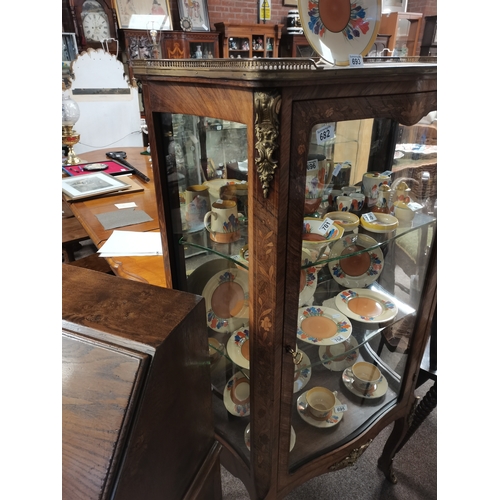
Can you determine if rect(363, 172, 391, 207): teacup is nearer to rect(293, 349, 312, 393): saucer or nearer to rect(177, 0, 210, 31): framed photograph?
rect(293, 349, 312, 393): saucer

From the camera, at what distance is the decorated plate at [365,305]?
1.03 m

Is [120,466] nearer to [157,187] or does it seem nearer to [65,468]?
[65,468]

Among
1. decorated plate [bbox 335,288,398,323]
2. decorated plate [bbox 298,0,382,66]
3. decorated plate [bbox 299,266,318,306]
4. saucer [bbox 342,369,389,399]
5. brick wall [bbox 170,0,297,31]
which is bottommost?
saucer [bbox 342,369,389,399]

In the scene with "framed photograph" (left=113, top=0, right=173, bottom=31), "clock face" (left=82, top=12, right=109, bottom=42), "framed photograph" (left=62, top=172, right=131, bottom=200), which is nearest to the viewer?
"framed photograph" (left=62, top=172, right=131, bottom=200)

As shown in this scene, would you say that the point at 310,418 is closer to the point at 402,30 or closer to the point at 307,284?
the point at 307,284

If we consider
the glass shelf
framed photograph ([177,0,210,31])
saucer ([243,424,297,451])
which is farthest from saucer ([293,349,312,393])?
framed photograph ([177,0,210,31])

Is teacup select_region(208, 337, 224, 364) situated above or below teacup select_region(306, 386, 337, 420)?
above

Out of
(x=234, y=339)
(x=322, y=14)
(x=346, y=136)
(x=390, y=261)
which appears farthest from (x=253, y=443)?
(x=322, y=14)

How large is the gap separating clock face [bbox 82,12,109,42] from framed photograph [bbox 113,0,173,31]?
5.6 inches

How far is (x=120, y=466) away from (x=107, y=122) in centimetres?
409

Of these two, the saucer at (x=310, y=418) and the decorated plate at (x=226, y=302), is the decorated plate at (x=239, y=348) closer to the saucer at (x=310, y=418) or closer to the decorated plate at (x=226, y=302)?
the decorated plate at (x=226, y=302)

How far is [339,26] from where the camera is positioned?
0.65 metres

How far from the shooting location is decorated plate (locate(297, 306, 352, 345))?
871mm

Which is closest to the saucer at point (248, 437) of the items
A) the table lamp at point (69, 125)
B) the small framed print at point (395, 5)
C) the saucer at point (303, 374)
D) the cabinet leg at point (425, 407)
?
the saucer at point (303, 374)
